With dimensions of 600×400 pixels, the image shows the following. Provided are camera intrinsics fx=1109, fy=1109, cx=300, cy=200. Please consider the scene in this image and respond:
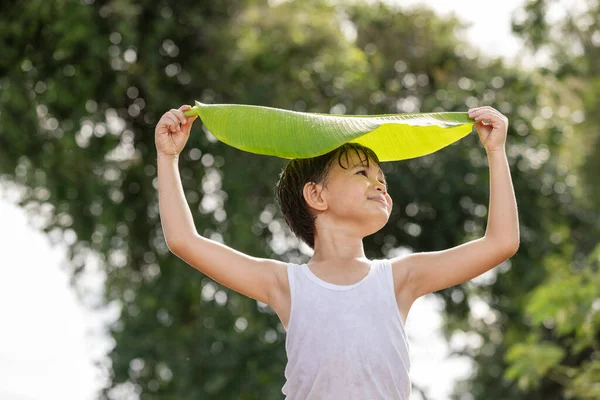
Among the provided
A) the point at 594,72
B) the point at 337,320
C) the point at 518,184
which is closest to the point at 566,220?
the point at 518,184

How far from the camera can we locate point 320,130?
98.4 inches

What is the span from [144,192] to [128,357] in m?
1.94

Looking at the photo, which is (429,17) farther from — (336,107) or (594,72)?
(594,72)

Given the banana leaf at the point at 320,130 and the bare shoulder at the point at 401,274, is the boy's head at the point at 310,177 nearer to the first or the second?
the banana leaf at the point at 320,130

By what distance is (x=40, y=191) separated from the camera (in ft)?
43.1

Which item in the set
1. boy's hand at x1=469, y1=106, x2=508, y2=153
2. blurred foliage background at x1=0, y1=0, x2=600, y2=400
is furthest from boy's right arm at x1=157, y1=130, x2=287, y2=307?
blurred foliage background at x1=0, y1=0, x2=600, y2=400

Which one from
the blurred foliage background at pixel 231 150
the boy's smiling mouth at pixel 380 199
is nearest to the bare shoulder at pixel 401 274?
the boy's smiling mouth at pixel 380 199

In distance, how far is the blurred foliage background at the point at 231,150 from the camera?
11695 millimetres

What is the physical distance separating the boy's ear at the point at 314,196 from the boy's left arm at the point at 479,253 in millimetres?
229

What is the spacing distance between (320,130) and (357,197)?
224mm

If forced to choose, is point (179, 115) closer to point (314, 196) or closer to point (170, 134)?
point (170, 134)

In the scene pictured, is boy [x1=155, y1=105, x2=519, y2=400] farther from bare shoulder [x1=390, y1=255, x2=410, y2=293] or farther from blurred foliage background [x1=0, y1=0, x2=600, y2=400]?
blurred foliage background [x1=0, y1=0, x2=600, y2=400]

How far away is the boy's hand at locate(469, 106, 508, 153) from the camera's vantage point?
263 centimetres

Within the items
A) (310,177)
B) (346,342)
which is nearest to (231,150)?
(310,177)
